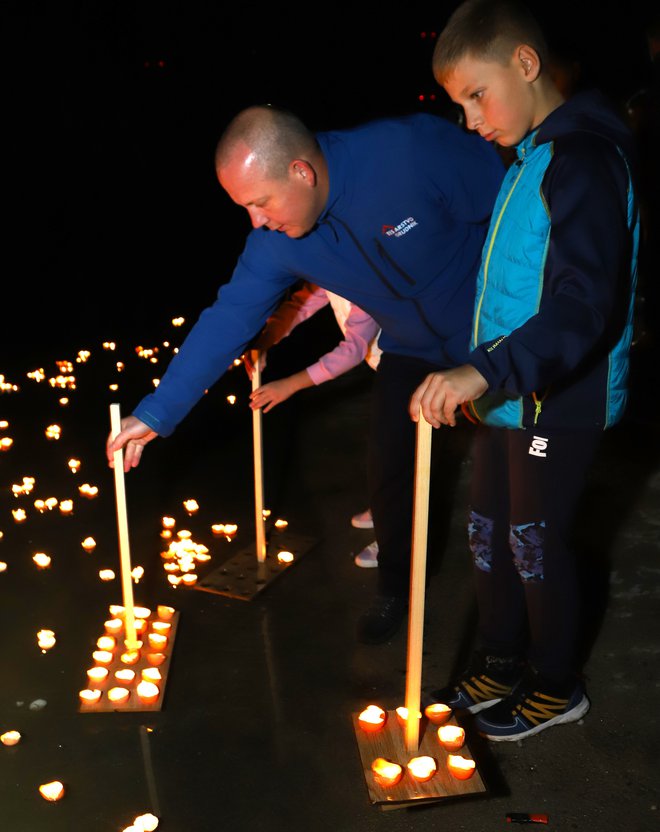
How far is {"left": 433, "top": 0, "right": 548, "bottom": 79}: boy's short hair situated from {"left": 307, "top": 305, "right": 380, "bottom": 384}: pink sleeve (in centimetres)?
127

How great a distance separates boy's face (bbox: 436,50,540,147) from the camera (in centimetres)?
188

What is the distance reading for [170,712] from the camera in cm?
250

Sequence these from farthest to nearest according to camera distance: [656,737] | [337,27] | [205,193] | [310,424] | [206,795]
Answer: [337,27]
[205,193]
[310,424]
[656,737]
[206,795]

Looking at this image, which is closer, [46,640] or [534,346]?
[534,346]

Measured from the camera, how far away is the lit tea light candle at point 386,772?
2023mm

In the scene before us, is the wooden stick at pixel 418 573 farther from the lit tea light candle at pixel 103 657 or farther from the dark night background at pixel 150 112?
the dark night background at pixel 150 112

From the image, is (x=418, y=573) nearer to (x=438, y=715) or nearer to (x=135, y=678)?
(x=438, y=715)

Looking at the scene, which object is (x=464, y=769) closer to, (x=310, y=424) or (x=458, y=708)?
(x=458, y=708)

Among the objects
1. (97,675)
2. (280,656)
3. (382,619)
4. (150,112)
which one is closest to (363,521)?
(382,619)

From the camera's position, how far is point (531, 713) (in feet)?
7.67

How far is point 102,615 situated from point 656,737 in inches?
74.9

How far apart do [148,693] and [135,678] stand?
11 cm

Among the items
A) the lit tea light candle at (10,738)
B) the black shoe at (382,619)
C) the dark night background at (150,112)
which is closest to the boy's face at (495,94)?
the black shoe at (382,619)

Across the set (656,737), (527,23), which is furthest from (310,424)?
(527,23)
